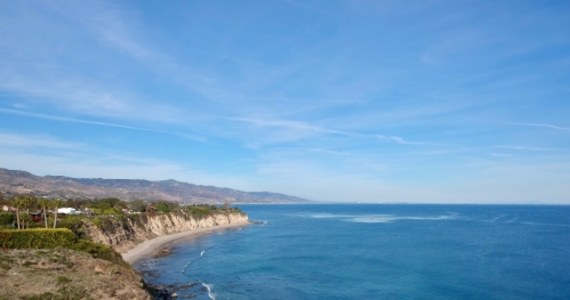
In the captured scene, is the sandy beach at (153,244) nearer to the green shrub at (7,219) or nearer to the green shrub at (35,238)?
the green shrub at (7,219)

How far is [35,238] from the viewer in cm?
5500

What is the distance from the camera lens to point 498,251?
9350cm

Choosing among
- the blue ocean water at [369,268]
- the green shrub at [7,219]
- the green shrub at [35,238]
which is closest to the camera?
the green shrub at [35,238]

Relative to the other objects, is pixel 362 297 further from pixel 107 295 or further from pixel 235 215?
pixel 235 215

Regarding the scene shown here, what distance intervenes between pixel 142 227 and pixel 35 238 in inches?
2294

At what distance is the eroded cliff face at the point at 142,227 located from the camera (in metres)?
83.4

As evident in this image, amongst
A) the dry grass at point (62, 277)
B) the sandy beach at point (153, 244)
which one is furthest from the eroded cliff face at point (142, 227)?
the dry grass at point (62, 277)

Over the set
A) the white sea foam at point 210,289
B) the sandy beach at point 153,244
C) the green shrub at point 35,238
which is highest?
the green shrub at point 35,238

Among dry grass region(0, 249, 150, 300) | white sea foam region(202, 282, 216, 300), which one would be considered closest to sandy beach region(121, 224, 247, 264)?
white sea foam region(202, 282, 216, 300)

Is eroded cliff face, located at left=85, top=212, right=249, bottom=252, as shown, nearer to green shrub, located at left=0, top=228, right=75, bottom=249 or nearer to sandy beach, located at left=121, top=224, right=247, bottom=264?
sandy beach, located at left=121, top=224, right=247, bottom=264

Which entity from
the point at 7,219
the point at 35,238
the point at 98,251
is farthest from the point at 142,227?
the point at 98,251

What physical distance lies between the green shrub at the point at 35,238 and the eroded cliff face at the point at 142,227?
21.2 m

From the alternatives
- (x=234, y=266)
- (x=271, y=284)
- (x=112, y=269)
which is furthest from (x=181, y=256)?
(x=112, y=269)

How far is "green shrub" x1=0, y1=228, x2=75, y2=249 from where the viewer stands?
5273cm
